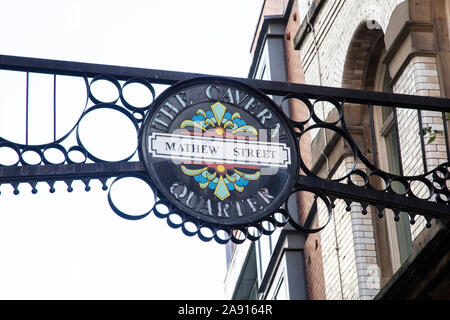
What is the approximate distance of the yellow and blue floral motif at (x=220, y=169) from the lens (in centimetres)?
852

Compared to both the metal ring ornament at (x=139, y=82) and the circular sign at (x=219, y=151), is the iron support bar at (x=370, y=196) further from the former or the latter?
the metal ring ornament at (x=139, y=82)

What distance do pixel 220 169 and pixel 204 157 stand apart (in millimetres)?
161

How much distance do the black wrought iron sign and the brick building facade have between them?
2.77 feet

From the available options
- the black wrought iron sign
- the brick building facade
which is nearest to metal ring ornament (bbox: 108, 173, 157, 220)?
the black wrought iron sign

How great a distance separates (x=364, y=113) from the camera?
45.0ft

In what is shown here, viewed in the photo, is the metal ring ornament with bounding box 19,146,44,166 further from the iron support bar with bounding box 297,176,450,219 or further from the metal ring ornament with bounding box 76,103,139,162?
the iron support bar with bounding box 297,176,450,219

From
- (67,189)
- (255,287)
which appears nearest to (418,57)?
(67,189)

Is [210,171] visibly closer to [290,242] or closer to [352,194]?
[352,194]

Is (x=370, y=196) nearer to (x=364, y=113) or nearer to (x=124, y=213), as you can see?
(x=124, y=213)

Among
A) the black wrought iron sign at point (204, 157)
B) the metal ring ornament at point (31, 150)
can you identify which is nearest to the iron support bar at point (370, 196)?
the black wrought iron sign at point (204, 157)

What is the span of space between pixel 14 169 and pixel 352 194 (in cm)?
273

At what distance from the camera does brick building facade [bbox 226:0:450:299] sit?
1119cm

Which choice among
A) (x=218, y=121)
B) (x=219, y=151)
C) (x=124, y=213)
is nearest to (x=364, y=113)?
(x=218, y=121)

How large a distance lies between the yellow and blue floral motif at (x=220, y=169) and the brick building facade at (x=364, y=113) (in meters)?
1.25
